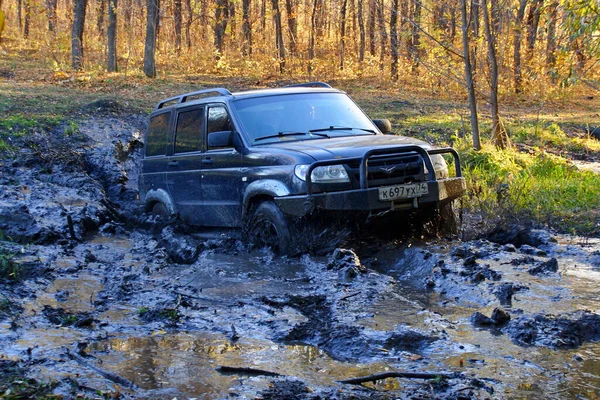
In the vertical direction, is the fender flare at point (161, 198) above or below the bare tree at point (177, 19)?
below

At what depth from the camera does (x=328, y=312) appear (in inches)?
211

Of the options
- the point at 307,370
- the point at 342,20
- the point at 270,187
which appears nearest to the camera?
the point at 307,370

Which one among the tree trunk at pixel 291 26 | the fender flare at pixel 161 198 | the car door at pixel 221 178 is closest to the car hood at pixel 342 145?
the car door at pixel 221 178

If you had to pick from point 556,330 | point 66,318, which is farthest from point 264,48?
point 556,330

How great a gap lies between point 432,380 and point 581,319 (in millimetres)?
1506

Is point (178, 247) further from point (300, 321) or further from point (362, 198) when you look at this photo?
point (300, 321)

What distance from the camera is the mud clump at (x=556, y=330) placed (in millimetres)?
4562

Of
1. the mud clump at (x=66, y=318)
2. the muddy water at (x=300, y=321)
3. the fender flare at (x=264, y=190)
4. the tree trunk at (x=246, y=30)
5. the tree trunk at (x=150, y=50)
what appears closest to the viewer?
the muddy water at (x=300, y=321)

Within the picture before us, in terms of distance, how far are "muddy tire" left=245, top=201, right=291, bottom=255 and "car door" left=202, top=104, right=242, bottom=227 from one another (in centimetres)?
30

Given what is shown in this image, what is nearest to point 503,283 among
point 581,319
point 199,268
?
point 581,319

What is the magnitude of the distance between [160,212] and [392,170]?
12.1ft

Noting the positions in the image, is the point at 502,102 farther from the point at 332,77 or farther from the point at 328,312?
the point at 328,312

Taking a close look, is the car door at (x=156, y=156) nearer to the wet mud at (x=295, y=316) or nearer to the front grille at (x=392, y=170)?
the wet mud at (x=295, y=316)

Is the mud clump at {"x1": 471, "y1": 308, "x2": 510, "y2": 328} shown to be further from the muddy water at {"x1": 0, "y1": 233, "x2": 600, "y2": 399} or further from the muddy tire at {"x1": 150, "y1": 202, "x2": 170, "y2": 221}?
the muddy tire at {"x1": 150, "y1": 202, "x2": 170, "y2": 221}
